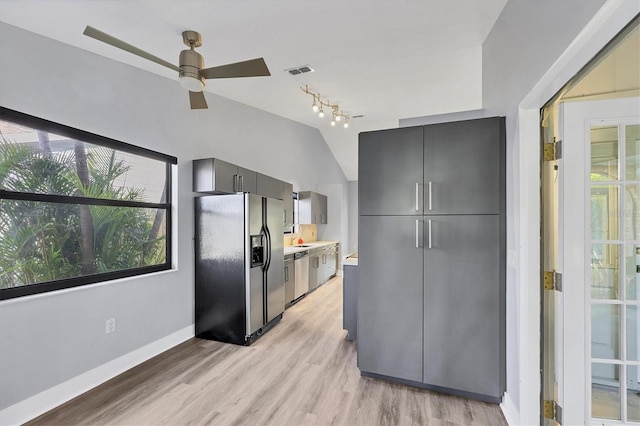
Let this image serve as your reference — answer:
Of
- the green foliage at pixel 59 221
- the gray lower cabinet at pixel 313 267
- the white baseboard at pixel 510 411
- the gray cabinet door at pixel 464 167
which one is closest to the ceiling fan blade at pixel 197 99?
the green foliage at pixel 59 221

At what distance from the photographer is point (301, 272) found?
16.6 feet

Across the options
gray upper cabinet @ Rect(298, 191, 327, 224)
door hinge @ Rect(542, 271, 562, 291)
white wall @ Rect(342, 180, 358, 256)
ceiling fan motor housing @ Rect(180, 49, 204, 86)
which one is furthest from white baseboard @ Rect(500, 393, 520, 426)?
white wall @ Rect(342, 180, 358, 256)

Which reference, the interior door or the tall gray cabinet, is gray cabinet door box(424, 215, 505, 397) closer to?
the tall gray cabinet

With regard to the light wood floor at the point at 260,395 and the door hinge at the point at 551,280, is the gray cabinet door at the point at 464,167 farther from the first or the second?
the light wood floor at the point at 260,395

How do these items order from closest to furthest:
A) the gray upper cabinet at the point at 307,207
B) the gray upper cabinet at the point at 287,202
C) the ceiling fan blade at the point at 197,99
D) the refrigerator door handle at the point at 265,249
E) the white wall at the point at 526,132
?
the white wall at the point at 526,132 → the ceiling fan blade at the point at 197,99 → the refrigerator door handle at the point at 265,249 → the gray upper cabinet at the point at 287,202 → the gray upper cabinet at the point at 307,207

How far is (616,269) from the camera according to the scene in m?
1.65

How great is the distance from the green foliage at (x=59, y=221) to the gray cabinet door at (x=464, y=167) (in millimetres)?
2849

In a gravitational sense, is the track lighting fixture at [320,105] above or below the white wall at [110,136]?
above

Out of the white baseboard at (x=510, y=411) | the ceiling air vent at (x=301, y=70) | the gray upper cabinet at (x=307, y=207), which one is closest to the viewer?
the white baseboard at (x=510, y=411)

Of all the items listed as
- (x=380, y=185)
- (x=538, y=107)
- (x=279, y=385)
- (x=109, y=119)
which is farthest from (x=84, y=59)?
(x=538, y=107)

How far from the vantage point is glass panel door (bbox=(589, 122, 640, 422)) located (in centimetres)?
163

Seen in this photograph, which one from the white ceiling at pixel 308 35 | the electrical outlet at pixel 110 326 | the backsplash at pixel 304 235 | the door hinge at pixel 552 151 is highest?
the white ceiling at pixel 308 35

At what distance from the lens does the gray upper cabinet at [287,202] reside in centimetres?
526

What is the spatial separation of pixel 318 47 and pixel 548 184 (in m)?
2.14
